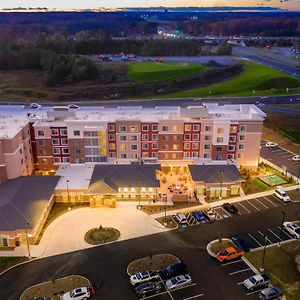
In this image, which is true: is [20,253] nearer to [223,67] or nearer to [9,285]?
[9,285]

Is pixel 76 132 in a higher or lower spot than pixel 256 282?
higher

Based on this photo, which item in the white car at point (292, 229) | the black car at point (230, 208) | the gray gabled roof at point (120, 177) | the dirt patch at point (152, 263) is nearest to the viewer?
the dirt patch at point (152, 263)

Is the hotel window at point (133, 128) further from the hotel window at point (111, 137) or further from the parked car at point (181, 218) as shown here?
the parked car at point (181, 218)

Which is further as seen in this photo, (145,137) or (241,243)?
(145,137)

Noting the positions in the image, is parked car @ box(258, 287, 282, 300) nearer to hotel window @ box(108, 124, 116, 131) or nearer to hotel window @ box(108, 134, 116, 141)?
hotel window @ box(108, 134, 116, 141)

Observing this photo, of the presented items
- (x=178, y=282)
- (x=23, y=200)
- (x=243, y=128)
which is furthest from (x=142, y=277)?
(x=243, y=128)

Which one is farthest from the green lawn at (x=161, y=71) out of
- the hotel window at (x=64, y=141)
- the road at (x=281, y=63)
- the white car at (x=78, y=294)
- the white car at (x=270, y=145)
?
the white car at (x=78, y=294)

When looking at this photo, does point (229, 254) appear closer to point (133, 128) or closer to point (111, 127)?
point (133, 128)

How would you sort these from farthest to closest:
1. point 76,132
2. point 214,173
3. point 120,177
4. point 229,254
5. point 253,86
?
1. point 253,86
2. point 76,132
3. point 214,173
4. point 120,177
5. point 229,254
